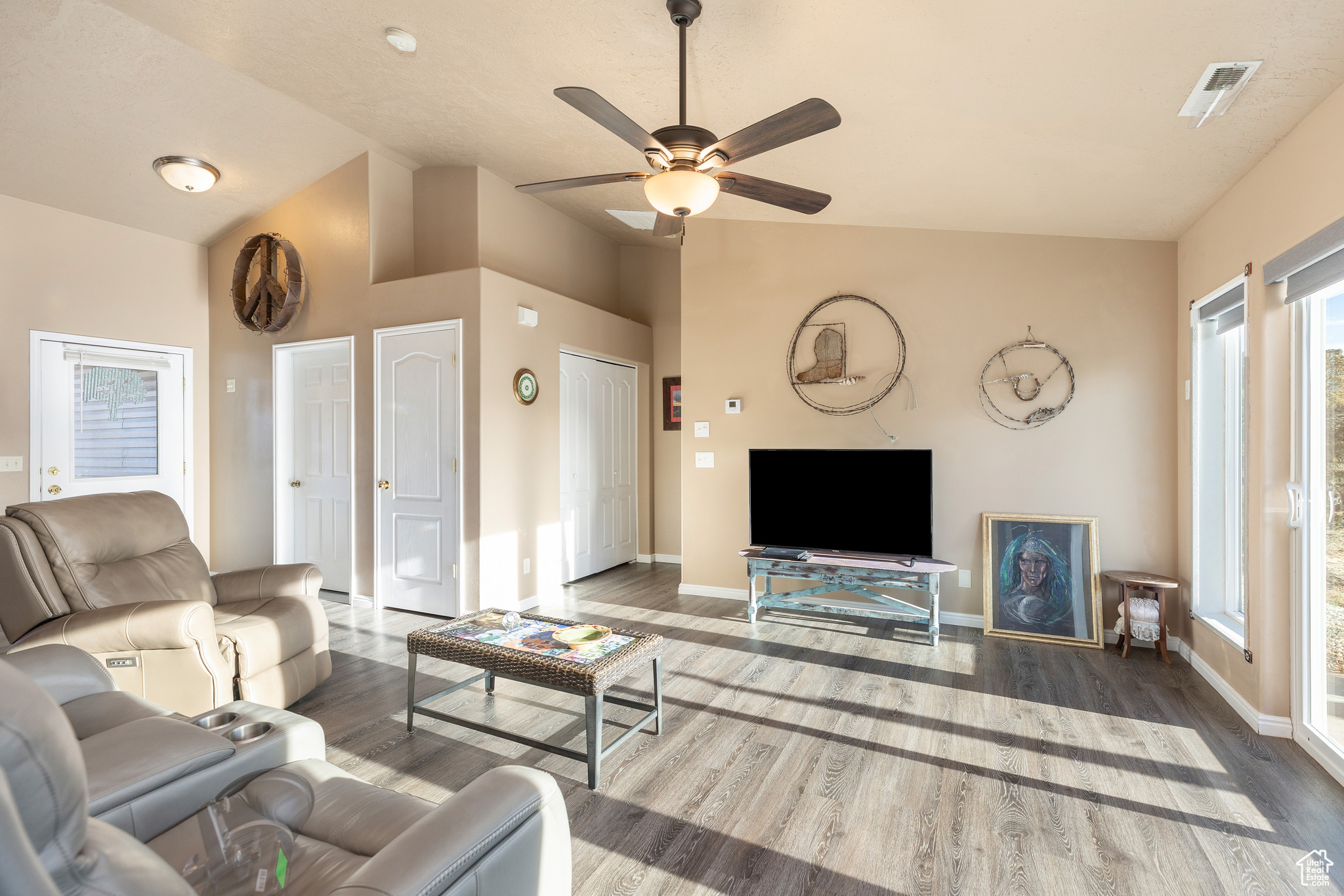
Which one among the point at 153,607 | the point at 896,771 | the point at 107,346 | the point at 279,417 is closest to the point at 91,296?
the point at 107,346

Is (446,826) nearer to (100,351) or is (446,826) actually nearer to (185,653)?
(185,653)

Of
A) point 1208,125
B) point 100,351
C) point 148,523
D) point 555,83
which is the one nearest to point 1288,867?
point 1208,125

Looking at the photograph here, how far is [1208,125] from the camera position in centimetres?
257

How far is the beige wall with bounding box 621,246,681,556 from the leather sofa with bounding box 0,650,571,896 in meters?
4.89

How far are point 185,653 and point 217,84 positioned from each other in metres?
3.34

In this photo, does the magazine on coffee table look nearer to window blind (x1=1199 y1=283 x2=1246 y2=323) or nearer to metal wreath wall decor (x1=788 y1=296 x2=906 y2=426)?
metal wreath wall decor (x1=788 y1=296 x2=906 y2=426)

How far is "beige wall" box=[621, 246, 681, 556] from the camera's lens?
21.3 feet

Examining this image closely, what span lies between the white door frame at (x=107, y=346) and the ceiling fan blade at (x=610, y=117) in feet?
12.5

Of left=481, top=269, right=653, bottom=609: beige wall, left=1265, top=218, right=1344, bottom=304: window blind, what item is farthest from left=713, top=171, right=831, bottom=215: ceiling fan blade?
left=481, top=269, right=653, bottom=609: beige wall

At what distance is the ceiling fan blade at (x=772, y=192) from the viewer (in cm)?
242

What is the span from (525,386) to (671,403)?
1.92 m

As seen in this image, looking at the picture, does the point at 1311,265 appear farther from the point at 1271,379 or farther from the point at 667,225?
the point at 667,225

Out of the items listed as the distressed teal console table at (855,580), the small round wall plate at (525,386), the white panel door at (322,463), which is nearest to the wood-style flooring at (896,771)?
the distressed teal console table at (855,580)

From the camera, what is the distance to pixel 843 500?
171 inches
